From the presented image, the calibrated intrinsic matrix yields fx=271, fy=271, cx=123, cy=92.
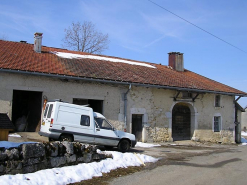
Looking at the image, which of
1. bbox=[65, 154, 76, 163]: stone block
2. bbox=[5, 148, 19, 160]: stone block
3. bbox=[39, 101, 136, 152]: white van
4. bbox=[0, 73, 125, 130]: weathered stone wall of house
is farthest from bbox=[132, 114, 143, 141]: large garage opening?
bbox=[5, 148, 19, 160]: stone block

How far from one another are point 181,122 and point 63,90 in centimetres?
900

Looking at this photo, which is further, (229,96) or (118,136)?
(229,96)

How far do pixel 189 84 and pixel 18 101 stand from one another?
10.9 metres

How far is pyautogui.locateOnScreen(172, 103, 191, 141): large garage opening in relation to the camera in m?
18.5

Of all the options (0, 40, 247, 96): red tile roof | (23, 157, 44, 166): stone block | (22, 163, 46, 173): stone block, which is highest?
(0, 40, 247, 96): red tile roof

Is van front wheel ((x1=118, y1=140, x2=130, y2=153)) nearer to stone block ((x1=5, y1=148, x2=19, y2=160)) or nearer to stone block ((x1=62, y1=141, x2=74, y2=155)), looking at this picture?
stone block ((x1=62, y1=141, x2=74, y2=155))

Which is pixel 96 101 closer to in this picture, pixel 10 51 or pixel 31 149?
pixel 10 51

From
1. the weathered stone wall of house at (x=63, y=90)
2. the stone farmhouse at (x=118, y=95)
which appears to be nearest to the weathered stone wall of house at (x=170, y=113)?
the stone farmhouse at (x=118, y=95)

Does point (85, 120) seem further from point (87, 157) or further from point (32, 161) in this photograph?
point (32, 161)

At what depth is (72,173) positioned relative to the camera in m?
6.77

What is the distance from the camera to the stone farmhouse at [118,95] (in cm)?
1290

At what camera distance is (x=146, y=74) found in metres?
17.8

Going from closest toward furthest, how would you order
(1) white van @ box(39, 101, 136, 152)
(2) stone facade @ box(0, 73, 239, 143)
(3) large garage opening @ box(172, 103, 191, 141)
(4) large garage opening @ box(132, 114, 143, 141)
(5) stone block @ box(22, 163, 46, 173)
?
(5) stone block @ box(22, 163, 46, 173) < (1) white van @ box(39, 101, 136, 152) < (2) stone facade @ box(0, 73, 239, 143) < (4) large garage opening @ box(132, 114, 143, 141) < (3) large garage opening @ box(172, 103, 191, 141)

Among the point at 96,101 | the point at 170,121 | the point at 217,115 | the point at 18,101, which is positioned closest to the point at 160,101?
the point at 170,121
